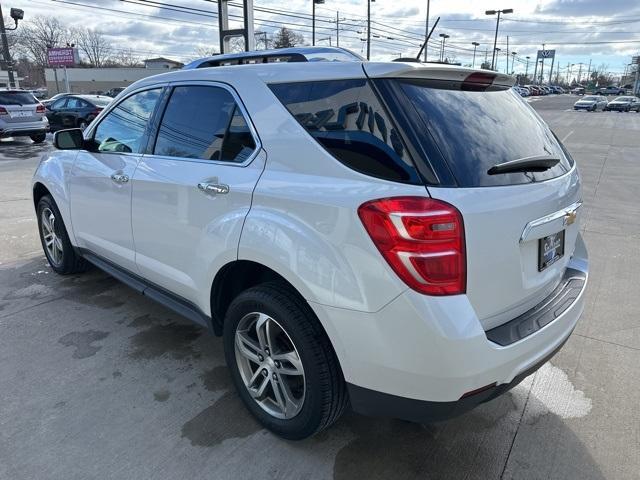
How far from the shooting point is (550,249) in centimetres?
227

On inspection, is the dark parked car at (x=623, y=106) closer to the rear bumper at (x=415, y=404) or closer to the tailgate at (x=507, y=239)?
the tailgate at (x=507, y=239)

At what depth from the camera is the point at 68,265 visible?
4.45m

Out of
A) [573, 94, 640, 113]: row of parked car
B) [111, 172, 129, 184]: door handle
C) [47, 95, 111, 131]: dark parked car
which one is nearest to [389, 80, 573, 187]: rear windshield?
[111, 172, 129, 184]: door handle

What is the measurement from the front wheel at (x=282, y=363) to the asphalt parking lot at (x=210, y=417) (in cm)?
17

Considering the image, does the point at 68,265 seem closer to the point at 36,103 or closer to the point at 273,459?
the point at 273,459

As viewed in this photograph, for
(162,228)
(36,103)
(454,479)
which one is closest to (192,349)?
(162,228)

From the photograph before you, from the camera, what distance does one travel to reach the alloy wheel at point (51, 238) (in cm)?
446

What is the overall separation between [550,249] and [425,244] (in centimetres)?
82

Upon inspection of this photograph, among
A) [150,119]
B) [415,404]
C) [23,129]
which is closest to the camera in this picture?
[415,404]

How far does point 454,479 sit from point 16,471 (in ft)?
6.50

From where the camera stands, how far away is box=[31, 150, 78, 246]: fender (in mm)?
3990

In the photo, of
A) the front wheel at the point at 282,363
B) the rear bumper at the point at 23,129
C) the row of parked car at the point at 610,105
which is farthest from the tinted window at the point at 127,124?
the row of parked car at the point at 610,105

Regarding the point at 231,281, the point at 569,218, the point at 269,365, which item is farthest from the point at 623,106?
the point at 269,365

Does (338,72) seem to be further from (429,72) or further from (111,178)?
(111,178)
